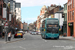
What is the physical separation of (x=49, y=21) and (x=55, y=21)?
43.3 inches

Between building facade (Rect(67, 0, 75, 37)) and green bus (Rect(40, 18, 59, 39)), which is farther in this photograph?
building facade (Rect(67, 0, 75, 37))

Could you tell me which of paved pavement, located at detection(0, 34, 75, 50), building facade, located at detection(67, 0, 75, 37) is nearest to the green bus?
paved pavement, located at detection(0, 34, 75, 50)

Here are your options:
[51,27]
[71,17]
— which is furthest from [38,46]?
[71,17]

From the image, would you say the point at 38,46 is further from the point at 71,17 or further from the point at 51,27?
the point at 71,17

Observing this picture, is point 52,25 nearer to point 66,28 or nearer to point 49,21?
point 49,21

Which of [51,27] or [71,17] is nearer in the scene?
[51,27]

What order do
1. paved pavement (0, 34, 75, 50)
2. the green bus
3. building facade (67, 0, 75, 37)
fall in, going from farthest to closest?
building facade (67, 0, 75, 37), the green bus, paved pavement (0, 34, 75, 50)

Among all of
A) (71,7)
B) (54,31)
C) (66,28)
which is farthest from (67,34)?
(54,31)

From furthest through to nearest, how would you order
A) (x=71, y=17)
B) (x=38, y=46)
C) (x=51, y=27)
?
(x=71, y=17), (x=51, y=27), (x=38, y=46)

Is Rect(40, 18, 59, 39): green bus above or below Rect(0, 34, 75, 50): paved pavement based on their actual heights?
above

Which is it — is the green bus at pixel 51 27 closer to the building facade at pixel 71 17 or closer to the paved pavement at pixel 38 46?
the paved pavement at pixel 38 46

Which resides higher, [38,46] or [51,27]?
[51,27]

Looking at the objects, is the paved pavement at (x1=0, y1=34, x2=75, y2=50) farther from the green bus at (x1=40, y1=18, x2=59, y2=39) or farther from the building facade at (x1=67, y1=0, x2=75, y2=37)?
the building facade at (x1=67, y1=0, x2=75, y2=37)

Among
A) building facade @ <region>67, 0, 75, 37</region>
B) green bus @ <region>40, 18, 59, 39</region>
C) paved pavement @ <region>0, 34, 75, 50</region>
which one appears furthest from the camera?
building facade @ <region>67, 0, 75, 37</region>
